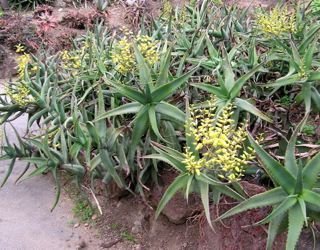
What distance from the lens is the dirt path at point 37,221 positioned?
3455 mm

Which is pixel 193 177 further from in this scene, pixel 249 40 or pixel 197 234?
pixel 249 40

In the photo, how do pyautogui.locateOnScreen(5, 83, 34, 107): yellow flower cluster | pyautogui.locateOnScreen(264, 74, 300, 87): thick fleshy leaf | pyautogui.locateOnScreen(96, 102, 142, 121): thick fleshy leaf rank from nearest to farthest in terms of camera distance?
pyautogui.locateOnScreen(96, 102, 142, 121): thick fleshy leaf → pyautogui.locateOnScreen(264, 74, 300, 87): thick fleshy leaf → pyautogui.locateOnScreen(5, 83, 34, 107): yellow flower cluster

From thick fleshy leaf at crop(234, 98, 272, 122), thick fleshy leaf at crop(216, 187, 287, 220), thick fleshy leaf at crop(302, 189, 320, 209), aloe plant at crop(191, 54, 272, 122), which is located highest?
aloe plant at crop(191, 54, 272, 122)

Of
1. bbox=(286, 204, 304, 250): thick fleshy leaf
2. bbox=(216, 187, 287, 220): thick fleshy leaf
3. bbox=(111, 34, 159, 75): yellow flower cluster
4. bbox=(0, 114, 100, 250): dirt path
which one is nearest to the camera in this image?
bbox=(286, 204, 304, 250): thick fleshy leaf

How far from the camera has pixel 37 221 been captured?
3652 mm

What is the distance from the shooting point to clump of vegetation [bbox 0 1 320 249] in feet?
7.30

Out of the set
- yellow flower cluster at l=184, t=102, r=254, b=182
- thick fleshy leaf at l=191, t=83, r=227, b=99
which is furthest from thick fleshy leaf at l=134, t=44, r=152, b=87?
yellow flower cluster at l=184, t=102, r=254, b=182

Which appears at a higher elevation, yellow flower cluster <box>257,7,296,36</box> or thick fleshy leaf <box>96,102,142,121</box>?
yellow flower cluster <box>257,7,296,36</box>

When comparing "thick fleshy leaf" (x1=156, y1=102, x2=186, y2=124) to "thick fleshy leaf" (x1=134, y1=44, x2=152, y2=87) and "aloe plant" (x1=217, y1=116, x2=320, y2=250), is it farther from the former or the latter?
"aloe plant" (x1=217, y1=116, x2=320, y2=250)

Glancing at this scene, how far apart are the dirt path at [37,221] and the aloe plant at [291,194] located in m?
1.68

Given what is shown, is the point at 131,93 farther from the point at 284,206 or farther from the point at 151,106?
the point at 284,206

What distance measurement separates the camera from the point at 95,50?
3605 millimetres

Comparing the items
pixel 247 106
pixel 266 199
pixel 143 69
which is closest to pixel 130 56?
pixel 143 69

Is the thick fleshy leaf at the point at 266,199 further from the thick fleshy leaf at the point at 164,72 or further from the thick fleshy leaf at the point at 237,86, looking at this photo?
the thick fleshy leaf at the point at 164,72
